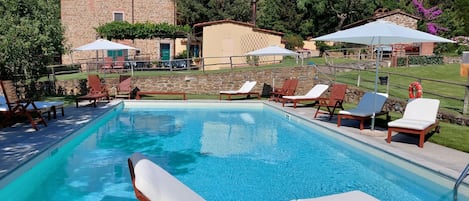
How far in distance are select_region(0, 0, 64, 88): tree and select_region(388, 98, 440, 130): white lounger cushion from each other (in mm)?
12422

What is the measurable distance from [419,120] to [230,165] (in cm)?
412

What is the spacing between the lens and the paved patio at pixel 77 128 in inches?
229

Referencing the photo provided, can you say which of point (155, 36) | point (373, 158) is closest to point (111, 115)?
point (373, 158)

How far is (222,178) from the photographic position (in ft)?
20.7

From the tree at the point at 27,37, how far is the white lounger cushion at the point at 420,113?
12422 millimetres

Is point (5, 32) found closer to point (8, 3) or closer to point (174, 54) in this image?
point (8, 3)

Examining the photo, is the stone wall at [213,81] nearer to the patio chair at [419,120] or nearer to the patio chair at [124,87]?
the patio chair at [124,87]

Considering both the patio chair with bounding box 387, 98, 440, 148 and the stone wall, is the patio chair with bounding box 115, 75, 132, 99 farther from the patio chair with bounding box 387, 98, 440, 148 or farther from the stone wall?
the patio chair with bounding box 387, 98, 440, 148

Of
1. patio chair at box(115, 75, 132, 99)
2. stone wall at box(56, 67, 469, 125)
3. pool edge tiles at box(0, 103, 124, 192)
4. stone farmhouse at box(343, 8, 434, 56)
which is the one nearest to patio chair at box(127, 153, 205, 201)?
pool edge tiles at box(0, 103, 124, 192)

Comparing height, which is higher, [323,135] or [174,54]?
[174,54]

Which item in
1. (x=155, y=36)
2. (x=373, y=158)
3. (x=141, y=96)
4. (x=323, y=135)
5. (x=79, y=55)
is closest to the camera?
(x=373, y=158)

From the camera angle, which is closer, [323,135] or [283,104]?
[323,135]

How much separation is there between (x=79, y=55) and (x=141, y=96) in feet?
50.8

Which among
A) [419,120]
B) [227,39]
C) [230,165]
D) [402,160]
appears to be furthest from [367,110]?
[227,39]
